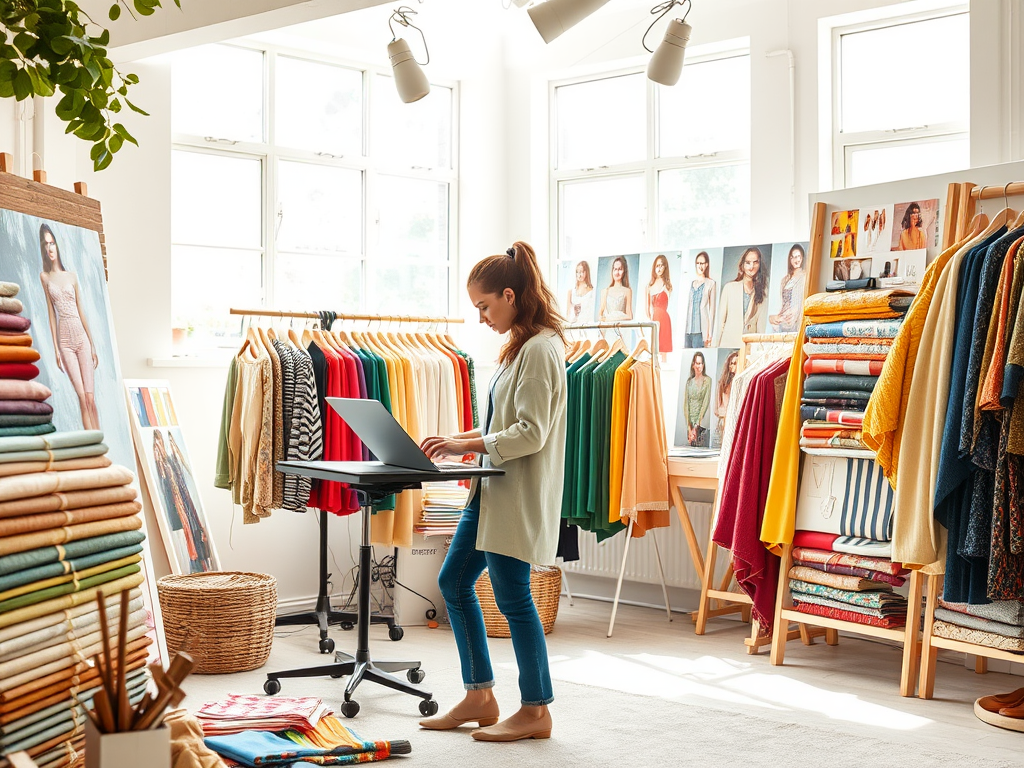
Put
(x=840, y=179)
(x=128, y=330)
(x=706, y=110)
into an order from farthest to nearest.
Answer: (x=706, y=110) < (x=840, y=179) < (x=128, y=330)

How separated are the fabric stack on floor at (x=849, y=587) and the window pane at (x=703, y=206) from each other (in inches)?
84.6

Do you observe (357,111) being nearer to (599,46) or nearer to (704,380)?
(599,46)

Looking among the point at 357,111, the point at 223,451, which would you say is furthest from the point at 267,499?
the point at 357,111

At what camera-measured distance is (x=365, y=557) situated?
3.99 meters

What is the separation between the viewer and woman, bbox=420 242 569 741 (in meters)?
3.47

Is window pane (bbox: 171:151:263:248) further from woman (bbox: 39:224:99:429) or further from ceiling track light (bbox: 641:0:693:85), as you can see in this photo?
woman (bbox: 39:224:99:429)

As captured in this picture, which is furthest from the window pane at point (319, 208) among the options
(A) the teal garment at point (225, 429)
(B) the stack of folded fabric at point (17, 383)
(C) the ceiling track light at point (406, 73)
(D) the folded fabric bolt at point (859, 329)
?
(B) the stack of folded fabric at point (17, 383)

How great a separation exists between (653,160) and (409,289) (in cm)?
162

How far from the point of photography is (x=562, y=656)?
16.1ft

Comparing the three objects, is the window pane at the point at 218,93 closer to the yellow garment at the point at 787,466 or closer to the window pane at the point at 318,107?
the window pane at the point at 318,107

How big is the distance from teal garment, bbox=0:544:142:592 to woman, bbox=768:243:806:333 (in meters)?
3.90

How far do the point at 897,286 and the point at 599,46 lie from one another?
9.05 feet

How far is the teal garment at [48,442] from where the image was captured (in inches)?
82.8

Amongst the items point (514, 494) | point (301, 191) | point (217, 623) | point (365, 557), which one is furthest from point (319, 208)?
point (514, 494)
